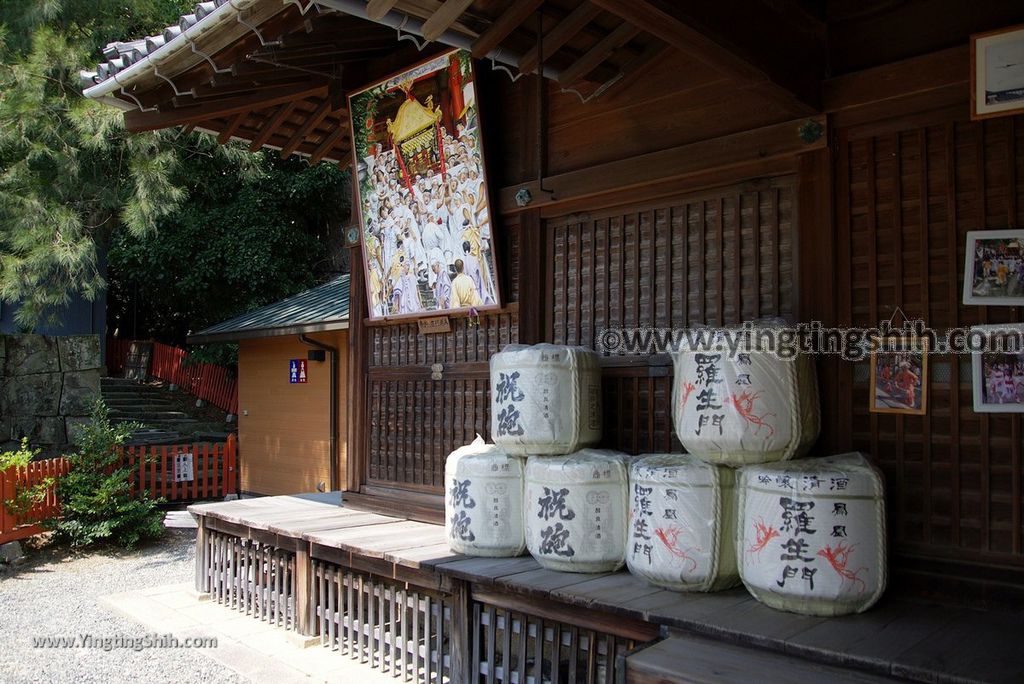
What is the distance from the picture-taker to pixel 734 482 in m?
3.71

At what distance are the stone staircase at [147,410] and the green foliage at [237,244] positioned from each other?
1533 mm

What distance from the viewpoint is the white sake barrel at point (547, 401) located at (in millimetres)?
4363

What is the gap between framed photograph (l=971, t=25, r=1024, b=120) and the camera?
3.31 m

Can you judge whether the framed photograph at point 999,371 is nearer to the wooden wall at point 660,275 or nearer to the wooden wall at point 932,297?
the wooden wall at point 932,297

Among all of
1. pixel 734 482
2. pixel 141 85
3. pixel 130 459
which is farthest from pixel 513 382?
pixel 130 459

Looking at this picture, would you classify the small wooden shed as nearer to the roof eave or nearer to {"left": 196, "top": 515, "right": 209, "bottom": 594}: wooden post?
the roof eave

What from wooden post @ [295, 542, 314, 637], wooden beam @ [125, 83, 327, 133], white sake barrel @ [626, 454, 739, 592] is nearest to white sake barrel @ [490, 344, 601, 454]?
white sake barrel @ [626, 454, 739, 592]

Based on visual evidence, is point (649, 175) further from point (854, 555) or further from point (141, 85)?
point (141, 85)

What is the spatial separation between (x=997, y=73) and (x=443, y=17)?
2.49m

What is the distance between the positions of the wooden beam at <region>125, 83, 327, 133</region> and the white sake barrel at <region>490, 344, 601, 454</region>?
331cm

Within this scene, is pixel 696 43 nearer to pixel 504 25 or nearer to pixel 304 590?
pixel 504 25

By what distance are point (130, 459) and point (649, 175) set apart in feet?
28.3

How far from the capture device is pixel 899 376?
363 cm

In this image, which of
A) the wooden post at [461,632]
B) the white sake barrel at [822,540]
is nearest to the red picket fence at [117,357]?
the wooden post at [461,632]
